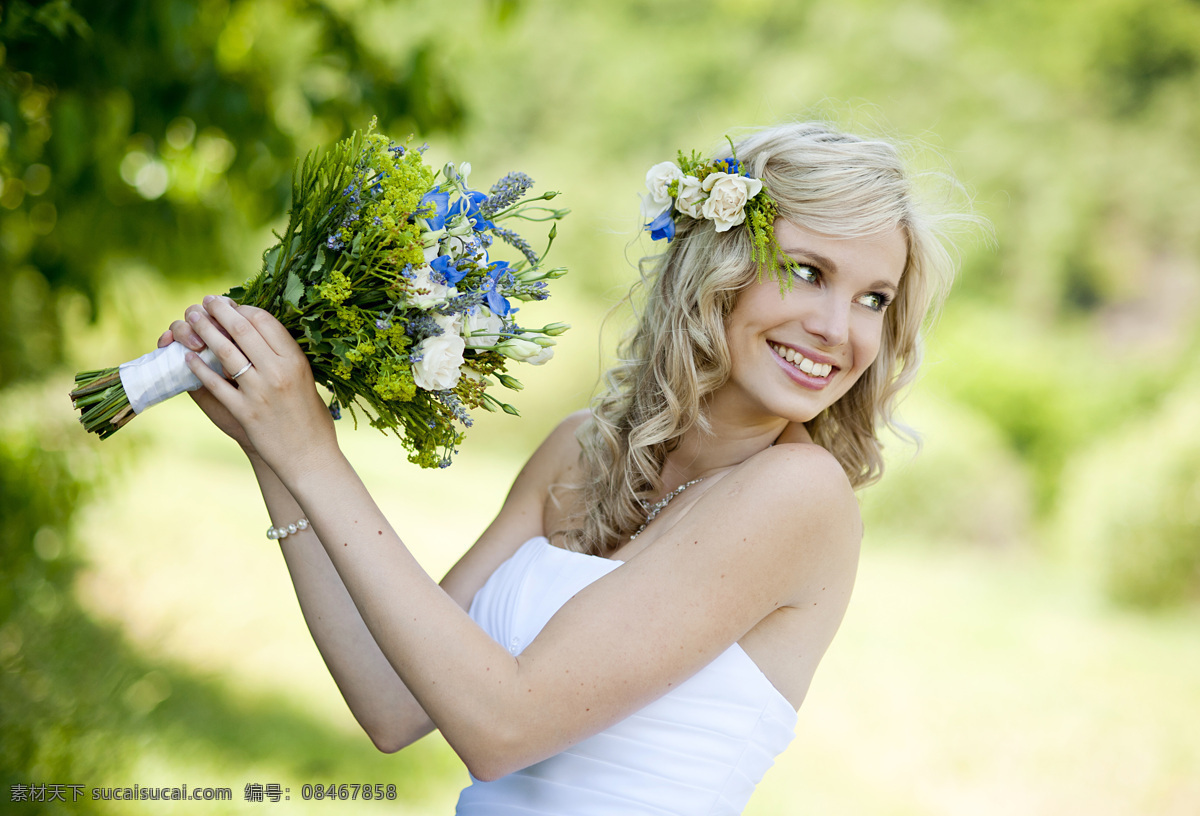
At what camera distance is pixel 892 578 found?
34.4 feet

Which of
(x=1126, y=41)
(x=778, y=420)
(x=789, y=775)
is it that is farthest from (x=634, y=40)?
(x=778, y=420)

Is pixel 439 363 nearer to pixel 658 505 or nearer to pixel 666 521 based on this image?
pixel 666 521

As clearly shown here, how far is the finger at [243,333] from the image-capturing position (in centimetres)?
174

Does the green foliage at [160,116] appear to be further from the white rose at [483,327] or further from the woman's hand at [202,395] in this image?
the white rose at [483,327]

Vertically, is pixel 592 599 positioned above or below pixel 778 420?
below

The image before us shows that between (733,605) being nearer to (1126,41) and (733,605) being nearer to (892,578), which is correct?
(892,578)

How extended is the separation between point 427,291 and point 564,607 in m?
0.67

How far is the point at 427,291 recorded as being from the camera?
1.76 metres

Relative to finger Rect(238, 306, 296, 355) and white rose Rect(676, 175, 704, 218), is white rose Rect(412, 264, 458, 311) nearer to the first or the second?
finger Rect(238, 306, 296, 355)

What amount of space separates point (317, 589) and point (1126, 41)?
713 inches

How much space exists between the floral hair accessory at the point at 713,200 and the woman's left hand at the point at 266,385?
1028mm

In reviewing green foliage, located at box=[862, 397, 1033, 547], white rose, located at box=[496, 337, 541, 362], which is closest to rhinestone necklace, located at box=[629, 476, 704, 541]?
white rose, located at box=[496, 337, 541, 362]

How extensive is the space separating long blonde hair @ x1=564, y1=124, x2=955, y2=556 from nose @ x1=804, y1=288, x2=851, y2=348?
0.15 meters

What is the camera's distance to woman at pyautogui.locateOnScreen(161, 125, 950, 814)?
1732 millimetres
